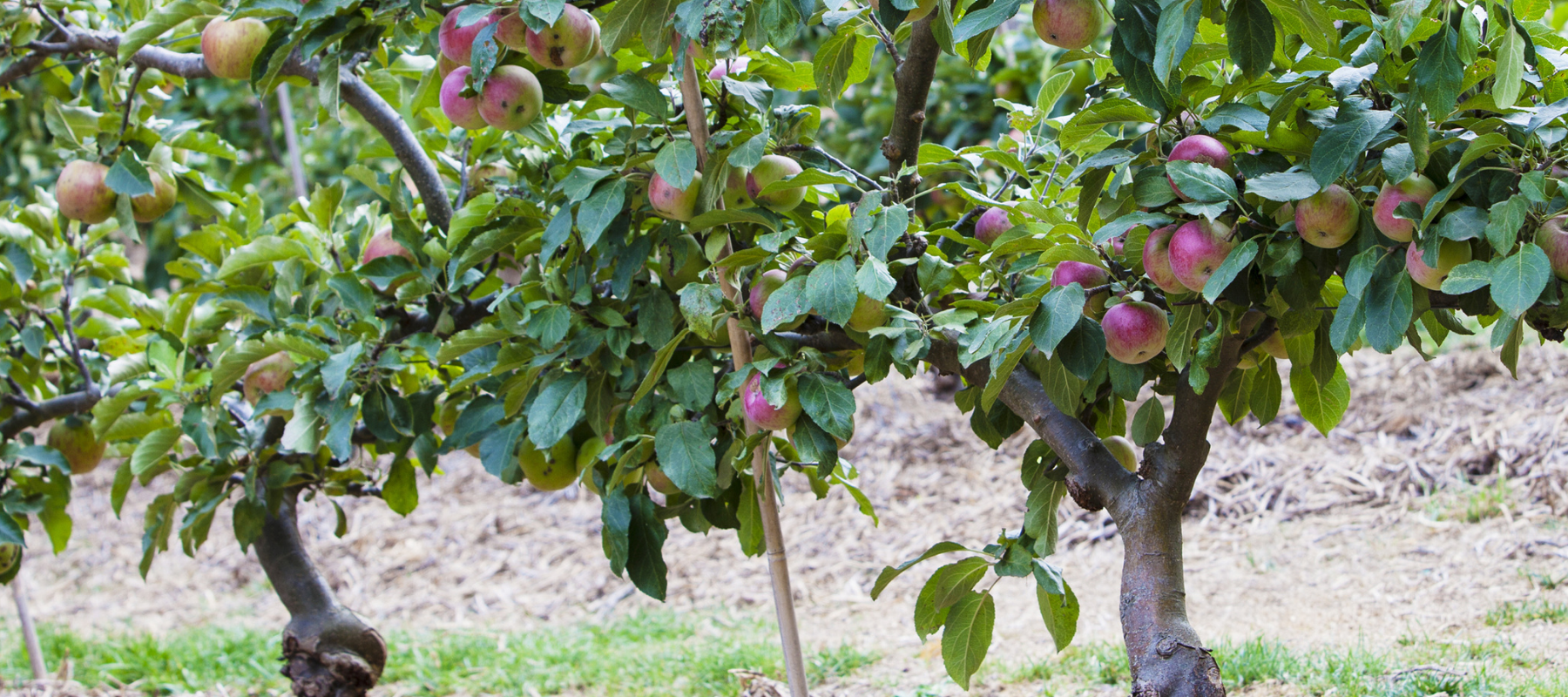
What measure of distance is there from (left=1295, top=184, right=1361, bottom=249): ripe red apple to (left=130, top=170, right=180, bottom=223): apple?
5.48 feet

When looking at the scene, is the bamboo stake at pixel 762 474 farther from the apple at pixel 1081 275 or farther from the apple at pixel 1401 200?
the apple at pixel 1401 200

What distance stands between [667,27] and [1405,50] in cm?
68

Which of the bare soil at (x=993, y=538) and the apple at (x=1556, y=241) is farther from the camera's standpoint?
the bare soil at (x=993, y=538)

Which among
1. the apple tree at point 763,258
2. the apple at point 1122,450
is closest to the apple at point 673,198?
the apple tree at point 763,258

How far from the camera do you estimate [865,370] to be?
3.82ft

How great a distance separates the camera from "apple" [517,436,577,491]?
1.56m

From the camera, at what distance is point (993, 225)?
131 centimetres

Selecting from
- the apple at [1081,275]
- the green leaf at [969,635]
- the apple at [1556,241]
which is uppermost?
the apple at [1081,275]

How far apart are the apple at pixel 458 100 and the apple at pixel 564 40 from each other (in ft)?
0.45

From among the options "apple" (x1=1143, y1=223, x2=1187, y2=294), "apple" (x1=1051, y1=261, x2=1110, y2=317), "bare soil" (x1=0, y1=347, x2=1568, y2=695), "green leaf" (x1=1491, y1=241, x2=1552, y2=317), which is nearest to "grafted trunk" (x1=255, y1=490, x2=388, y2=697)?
"bare soil" (x1=0, y1=347, x2=1568, y2=695)

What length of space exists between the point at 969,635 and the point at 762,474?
304 millimetres

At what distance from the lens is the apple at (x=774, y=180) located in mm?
1253

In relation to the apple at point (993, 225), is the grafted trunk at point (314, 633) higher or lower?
lower

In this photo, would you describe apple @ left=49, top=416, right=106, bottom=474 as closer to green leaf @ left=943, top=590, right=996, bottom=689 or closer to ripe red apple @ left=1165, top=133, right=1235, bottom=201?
green leaf @ left=943, top=590, right=996, bottom=689
